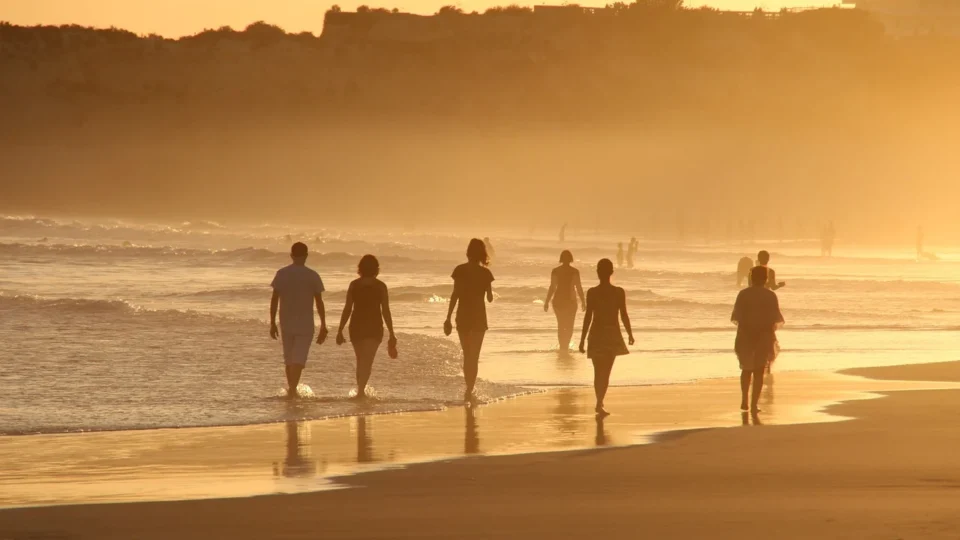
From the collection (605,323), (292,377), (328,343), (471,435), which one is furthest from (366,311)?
(328,343)

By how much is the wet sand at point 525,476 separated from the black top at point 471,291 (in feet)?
3.45

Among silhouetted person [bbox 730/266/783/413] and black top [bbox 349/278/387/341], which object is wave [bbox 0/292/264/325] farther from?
silhouetted person [bbox 730/266/783/413]

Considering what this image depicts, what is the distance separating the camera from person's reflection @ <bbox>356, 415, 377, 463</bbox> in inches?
442

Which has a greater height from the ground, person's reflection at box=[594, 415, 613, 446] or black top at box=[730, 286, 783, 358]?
black top at box=[730, 286, 783, 358]

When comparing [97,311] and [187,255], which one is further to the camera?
[187,255]

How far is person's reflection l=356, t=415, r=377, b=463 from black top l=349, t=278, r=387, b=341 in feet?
4.51

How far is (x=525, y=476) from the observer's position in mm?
10281

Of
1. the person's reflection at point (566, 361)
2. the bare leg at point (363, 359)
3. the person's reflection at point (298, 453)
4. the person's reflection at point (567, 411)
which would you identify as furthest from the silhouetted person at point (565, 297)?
the person's reflection at point (298, 453)

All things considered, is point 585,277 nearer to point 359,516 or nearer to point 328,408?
point 328,408

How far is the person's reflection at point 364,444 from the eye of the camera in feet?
36.8

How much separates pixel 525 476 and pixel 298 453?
6.74ft

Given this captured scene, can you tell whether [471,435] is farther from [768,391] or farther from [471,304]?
[768,391]

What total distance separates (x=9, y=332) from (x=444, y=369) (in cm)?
675

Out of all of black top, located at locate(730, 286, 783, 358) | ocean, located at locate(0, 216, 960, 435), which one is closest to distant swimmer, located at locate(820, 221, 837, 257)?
ocean, located at locate(0, 216, 960, 435)
